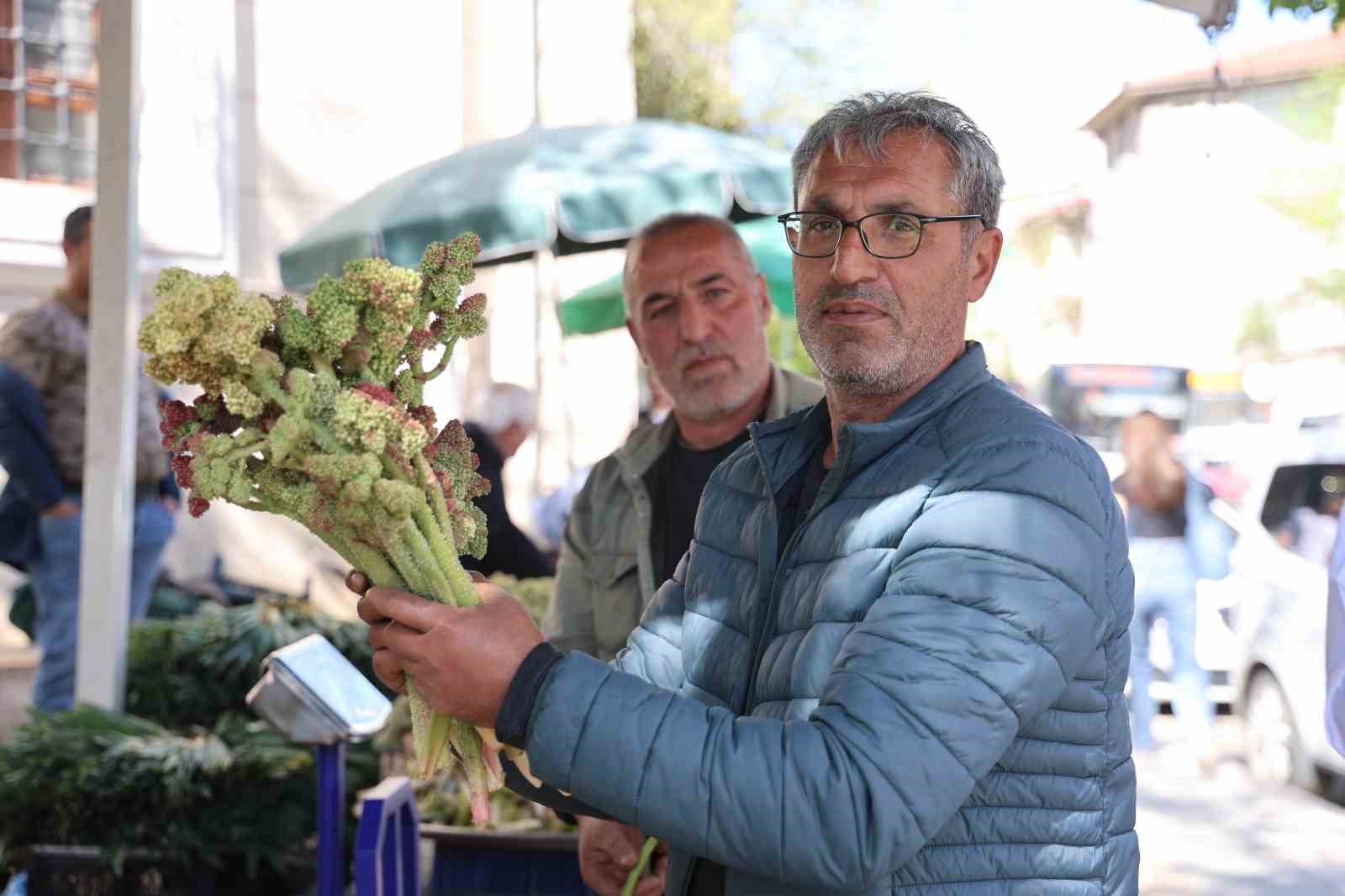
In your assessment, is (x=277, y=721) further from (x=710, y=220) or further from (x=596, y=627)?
(x=710, y=220)

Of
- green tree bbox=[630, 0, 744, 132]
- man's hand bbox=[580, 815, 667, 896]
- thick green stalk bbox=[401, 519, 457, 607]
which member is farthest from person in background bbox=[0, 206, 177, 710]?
green tree bbox=[630, 0, 744, 132]

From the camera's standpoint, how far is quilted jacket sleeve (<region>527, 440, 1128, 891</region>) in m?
1.37

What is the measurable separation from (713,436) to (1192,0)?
1.81 metres

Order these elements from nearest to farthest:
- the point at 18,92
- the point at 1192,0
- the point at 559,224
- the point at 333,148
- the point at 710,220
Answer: the point at 710,220
the point at 1192,0
the point at 559,224
the point at 18,92
the point at 333,148

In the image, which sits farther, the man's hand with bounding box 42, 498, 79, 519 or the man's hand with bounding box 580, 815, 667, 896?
the man's hand with bounding box 42, 498, 79, 519

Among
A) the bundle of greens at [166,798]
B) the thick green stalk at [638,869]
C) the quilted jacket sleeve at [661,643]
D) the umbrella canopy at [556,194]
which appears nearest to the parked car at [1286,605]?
the umbrella canopy at [556,194]

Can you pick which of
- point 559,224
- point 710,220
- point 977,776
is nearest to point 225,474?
point 977,776

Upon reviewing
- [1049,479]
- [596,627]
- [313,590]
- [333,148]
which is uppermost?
[333,148]

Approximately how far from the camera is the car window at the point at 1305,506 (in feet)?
22.6

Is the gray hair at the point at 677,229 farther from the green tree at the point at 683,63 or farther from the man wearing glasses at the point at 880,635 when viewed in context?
the green tree at the point at 683,63

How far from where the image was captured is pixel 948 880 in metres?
1.52

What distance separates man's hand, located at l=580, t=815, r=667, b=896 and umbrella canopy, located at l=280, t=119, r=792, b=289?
11.9 ft

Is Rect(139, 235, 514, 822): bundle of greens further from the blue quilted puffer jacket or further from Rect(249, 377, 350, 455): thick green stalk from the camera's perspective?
the blue quilted puffer jacket

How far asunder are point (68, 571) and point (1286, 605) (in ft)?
19.1
